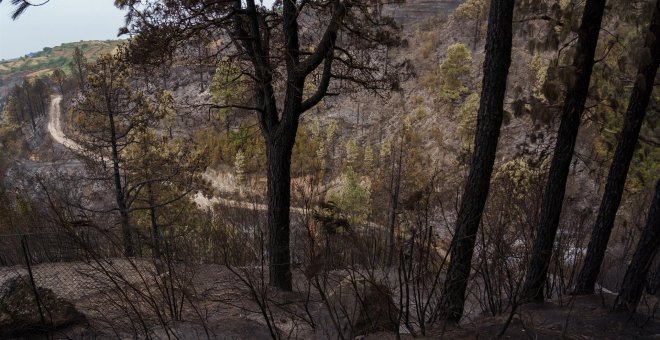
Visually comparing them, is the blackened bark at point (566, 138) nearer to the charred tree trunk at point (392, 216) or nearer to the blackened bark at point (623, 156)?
the blackened bark at point (623, 156)

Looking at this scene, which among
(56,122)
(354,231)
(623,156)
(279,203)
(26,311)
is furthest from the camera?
(56,122)

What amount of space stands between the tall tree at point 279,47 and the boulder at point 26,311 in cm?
247

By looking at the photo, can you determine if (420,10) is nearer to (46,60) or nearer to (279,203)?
(279,203)

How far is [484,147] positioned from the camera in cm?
415

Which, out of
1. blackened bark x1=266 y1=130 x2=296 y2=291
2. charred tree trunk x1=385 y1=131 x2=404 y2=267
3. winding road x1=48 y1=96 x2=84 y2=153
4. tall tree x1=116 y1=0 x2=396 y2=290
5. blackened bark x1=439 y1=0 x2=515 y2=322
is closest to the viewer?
blackened bark x1=439 y1=0 x2=515 y2=322

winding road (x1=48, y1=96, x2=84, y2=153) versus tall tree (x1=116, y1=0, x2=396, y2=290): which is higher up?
tall tree (x1=116, y1=0, x2=396, y2=290)

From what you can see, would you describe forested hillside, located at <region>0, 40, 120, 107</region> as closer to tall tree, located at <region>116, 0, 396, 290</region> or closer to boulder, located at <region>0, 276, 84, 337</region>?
tall tree, located at <region>116, 0, 396, 290</region>

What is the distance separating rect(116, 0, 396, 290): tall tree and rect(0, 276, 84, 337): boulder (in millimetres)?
2473

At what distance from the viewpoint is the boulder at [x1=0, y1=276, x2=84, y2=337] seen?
4309 millimetres

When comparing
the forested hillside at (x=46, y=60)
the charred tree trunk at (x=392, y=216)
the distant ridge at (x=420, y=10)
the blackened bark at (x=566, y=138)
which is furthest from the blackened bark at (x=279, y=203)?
the forested hillside at (x=46, y=60)

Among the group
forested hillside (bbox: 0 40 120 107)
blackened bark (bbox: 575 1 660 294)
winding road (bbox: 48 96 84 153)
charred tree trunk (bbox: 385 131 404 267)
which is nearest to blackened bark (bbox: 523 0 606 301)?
blackened bark (bbox: 575 1 660 294)

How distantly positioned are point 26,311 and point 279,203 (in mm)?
3283

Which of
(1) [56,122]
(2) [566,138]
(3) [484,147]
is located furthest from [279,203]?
(1) [56,122]

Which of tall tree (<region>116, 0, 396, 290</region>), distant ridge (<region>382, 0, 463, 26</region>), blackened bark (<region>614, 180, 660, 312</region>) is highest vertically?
distant ridge (<region>382, 0, 463, 26</region>)
